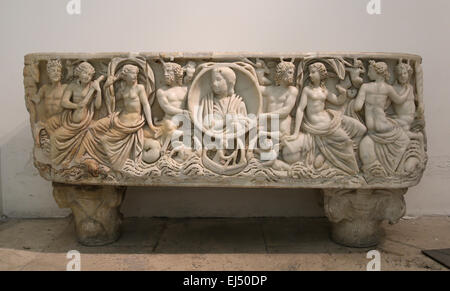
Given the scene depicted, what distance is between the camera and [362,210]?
3.50m

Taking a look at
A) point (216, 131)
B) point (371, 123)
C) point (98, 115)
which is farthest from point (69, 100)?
point (371, 123)

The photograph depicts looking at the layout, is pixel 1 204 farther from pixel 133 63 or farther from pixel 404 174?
pixel 404 174

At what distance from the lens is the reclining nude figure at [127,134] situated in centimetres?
336

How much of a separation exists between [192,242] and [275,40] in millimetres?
2283

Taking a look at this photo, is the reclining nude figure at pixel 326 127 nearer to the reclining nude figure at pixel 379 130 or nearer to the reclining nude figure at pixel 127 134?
the reclining nude figure at pixel 379 130

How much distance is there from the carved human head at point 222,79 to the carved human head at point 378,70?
44.1 inches

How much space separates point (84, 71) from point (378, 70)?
7.87 ft

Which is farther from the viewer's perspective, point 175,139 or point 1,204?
point 1,204

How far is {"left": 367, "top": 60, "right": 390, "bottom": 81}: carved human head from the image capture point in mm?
3311

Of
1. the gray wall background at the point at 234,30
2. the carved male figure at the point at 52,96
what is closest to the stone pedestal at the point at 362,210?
the gray wall background at the point at 234,30

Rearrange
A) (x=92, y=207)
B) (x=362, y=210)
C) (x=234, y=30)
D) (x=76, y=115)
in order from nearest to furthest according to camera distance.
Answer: (x=76, y=115) → (x=362, y=210) → (x=92, y=207) → (x=234, y=30)

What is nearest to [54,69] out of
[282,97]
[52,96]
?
[52,96]

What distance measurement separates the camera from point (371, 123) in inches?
132

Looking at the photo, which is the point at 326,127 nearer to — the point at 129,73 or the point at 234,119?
the point at 234,119
